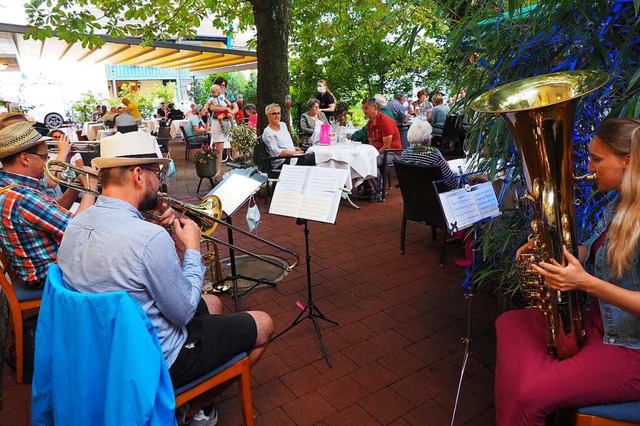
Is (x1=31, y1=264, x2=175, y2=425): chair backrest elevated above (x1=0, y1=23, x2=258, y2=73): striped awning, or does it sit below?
below

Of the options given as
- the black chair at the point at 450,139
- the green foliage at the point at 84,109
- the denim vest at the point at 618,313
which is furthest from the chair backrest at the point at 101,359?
the green foliage at the point at 84,109

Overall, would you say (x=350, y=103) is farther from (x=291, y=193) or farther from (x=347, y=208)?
(x=291, y=193)

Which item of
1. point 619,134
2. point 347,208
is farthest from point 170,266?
point 347,208

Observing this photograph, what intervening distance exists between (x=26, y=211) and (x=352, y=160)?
430 cm

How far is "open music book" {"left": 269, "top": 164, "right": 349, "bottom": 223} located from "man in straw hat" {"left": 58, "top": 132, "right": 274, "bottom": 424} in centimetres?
84

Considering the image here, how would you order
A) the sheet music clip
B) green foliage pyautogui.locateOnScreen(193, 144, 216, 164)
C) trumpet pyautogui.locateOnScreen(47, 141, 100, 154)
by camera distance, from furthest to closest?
green foliage pyautogui.locateOnScreen(193, 144, 216, 164) → trumpet pyautogui.locateOnScreen(47, 141, 100, 154) → the sheet music clip

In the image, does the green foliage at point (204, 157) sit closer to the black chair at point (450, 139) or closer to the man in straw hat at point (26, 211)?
the black chair at point (450, 139)

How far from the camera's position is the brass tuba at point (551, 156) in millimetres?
1631

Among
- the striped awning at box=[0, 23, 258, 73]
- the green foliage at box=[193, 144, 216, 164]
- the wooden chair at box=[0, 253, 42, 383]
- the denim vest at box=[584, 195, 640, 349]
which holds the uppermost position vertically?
the striped awning at box=[0, 23, 258, 73]

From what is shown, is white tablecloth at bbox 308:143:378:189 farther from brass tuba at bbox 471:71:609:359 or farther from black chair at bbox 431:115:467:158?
brass tuba at bbox 471:71:609:359

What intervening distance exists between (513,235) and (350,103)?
11.4m

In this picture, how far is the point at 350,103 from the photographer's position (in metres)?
13.6

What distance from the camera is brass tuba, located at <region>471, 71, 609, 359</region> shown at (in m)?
1.63

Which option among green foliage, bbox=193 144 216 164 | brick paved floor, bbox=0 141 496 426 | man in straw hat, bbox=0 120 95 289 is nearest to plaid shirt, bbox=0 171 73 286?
man in straw hat, bbox=0 120 95 289
